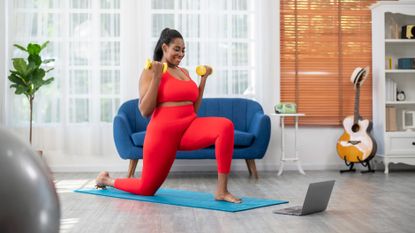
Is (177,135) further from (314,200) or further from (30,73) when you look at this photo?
(30,73)

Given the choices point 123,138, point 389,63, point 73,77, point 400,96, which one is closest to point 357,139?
point 400,96

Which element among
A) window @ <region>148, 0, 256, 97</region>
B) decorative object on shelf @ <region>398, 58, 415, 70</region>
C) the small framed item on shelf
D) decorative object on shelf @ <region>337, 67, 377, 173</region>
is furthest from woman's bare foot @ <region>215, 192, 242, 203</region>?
decorative object on shelf @ <region>398, 58, 415, 70</region>

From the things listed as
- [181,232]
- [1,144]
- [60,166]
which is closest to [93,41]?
[60,166]

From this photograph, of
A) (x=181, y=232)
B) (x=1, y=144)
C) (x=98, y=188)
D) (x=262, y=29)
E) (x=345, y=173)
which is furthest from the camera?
(x=262, y=29)

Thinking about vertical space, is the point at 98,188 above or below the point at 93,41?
below

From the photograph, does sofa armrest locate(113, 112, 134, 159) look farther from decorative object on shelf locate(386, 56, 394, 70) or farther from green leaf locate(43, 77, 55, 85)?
decorative object on shelf locate(386, 56, 394, 70)

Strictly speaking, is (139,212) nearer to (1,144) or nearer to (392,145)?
(1,144)

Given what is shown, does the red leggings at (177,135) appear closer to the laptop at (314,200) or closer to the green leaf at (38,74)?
the laptop at (314,200)

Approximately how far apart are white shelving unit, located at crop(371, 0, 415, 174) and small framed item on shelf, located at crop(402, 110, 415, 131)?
0.27ft

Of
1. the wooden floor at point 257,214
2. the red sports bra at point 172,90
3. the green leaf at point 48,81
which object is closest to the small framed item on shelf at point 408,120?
the wooden floor at point 257,214

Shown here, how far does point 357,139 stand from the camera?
593cm

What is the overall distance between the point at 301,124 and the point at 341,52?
90 cm

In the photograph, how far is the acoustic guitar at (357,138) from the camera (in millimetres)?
5852

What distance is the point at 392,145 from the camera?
233 inches
